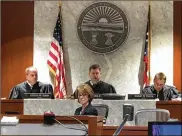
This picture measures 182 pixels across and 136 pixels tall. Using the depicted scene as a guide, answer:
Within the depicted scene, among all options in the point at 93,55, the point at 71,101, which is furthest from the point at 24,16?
the point at 71,101

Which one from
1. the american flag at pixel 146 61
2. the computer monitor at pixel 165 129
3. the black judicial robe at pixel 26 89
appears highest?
the american flag at pixel 146 61

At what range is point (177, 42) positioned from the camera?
272 inches

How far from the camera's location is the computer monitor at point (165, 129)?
195 centimetres

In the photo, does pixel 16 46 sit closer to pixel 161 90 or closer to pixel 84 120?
pixel 161 90

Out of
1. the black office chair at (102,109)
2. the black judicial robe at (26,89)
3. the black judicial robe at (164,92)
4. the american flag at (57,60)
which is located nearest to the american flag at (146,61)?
the black judicial robe at (164,92)

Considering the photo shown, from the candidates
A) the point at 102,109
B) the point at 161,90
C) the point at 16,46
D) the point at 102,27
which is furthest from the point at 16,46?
the point at 102,109

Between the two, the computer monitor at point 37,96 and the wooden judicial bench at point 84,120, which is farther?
the computer monitor at point 37,96

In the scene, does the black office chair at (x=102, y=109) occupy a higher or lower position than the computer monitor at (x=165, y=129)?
lower

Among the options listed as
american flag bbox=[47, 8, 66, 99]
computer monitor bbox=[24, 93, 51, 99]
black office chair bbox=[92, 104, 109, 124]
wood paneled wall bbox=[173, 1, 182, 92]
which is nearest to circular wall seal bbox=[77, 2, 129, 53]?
american flag bbox=[47, 8, 66, 99]

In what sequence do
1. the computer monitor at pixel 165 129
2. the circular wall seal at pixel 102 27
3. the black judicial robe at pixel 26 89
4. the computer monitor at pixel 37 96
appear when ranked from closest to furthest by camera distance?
the computer monitor at pixel 165 129, the computer monitor at pixel 37 96, the black judicial robe at pixel 26 89, the circular wall seal at pixel 102 27

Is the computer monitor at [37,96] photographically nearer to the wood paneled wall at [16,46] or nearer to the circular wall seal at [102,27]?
the wood paneled wall at [16,46]

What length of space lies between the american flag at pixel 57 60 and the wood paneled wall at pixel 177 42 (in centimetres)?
186

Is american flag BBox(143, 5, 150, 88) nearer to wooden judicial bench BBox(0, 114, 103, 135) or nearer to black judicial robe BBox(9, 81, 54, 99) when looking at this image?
black judicial robe BBox(9, 81, 54, 99)

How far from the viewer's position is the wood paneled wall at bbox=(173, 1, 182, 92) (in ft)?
22.7
